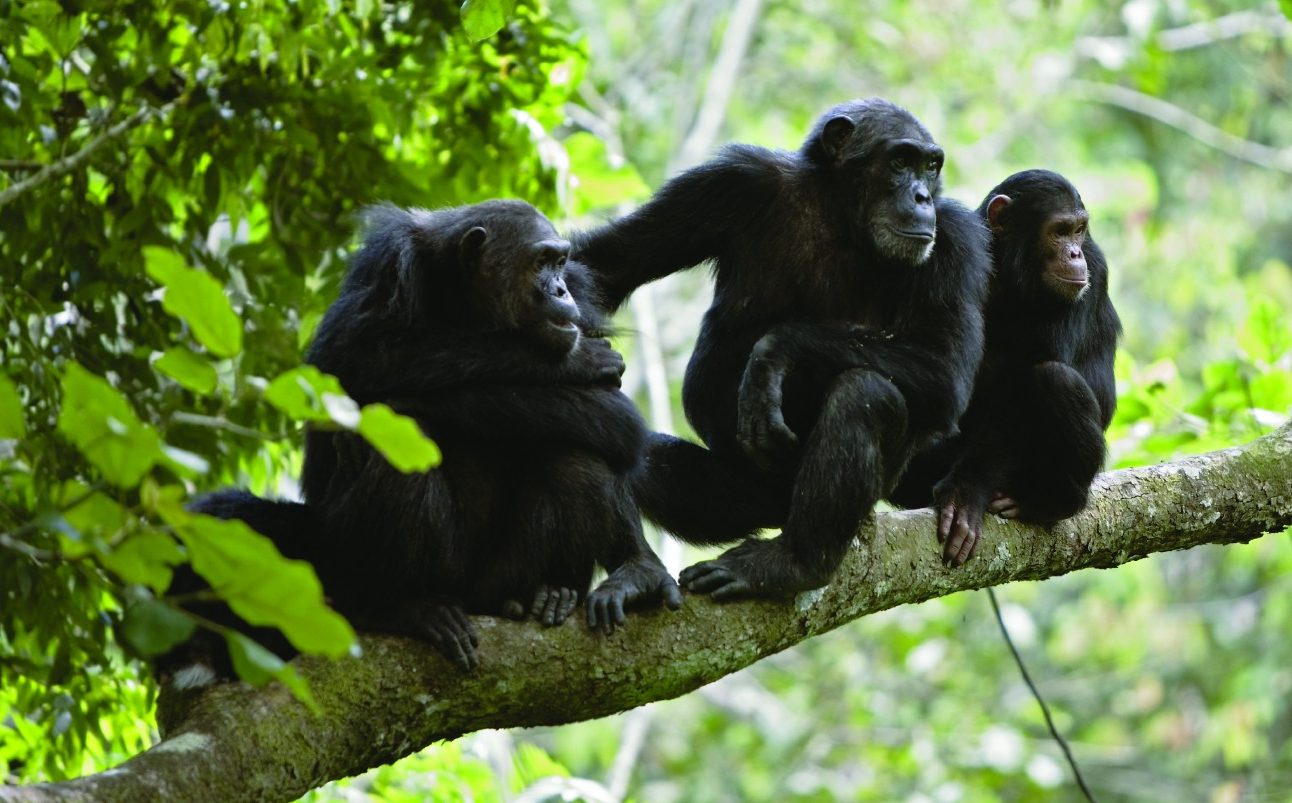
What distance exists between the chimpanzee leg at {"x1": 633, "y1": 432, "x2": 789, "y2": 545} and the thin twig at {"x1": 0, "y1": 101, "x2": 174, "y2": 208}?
6.97 feet

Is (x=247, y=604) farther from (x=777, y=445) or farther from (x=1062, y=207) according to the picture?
(x=1062, y=207)

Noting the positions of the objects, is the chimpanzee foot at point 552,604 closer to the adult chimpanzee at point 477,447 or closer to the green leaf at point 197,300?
the adult chimpanzee at point 477,447

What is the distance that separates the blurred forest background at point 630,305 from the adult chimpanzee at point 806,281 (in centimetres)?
77

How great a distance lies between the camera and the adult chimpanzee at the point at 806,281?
4.38 meters

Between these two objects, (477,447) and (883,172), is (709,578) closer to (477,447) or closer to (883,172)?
(477,447)

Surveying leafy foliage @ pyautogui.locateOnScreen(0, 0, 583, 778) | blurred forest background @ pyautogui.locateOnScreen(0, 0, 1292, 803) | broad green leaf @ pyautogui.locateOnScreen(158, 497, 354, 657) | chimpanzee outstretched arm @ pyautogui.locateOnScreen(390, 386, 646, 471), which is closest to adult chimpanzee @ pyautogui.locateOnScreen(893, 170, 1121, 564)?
blurred forest background @ pyautogui.locateOnScreen(0, 0, 1292, 803)

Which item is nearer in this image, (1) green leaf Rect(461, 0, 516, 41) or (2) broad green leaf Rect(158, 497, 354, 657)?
(2) broad green leaf Rect(158, 497, 354, 657)

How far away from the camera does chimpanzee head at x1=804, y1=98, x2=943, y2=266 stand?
177 inches

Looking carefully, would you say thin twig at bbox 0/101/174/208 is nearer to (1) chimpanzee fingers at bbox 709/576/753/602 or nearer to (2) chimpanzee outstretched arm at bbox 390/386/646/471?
(2) chimpanzee outstretched arm at bbox 390/386/646/471

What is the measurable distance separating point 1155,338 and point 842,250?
1203 centimetres

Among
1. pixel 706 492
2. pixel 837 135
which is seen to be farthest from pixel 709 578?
pixel 837 135

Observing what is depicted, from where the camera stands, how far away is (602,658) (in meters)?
3.58

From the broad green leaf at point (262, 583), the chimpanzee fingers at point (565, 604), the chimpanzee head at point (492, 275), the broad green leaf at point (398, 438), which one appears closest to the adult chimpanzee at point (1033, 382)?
the chimpanzee fingers at point (565, 604)

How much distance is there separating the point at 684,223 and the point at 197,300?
10.3 ft
